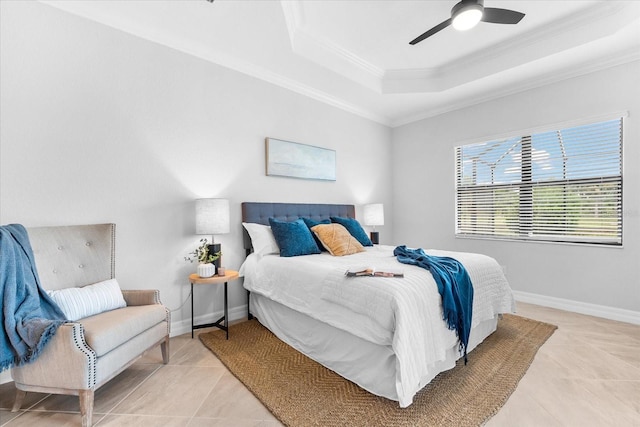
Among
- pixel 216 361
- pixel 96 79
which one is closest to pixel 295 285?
pixel 216 361

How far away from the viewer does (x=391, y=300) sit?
5.47 ft

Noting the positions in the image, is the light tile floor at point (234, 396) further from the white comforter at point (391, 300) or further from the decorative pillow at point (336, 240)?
the decorative pillow at point (336, 240)

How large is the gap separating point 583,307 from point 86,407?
473 cm

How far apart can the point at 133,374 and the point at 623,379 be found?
140 inches

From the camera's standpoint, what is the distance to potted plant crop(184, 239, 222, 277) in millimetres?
2598

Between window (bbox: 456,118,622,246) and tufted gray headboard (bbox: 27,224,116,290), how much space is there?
4478 millimetres

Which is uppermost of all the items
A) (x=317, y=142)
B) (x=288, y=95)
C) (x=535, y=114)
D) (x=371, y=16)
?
(x=371, y=16)

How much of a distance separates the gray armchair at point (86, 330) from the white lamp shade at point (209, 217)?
0.68 m

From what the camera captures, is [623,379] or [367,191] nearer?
[623,379]

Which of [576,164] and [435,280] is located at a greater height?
[576,164]

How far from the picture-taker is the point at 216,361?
2283 millimetres

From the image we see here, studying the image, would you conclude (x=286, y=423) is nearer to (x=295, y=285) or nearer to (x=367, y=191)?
(x=295, y=285)

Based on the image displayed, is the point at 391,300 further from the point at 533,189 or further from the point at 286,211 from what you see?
the point at 533,189

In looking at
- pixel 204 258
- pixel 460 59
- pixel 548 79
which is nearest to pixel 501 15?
pixel 460 59
